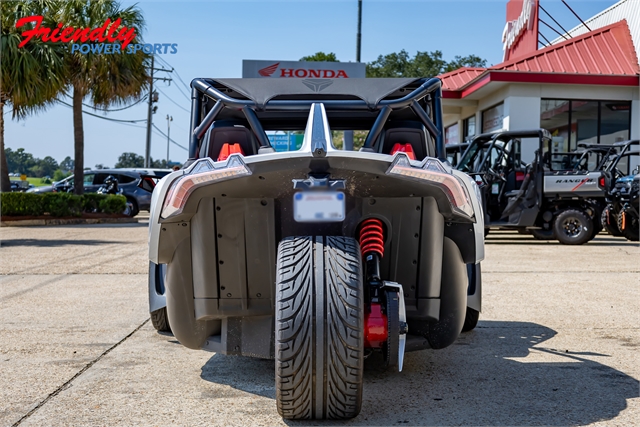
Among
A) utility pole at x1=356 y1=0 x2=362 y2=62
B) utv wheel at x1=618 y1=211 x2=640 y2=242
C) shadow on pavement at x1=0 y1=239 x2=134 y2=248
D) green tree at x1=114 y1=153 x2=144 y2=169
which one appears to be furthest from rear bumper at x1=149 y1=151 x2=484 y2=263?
green tree at x1=114 y1=153 x2=144 y2=169

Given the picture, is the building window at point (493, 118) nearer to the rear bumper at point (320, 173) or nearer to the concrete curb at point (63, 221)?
the concrete curb at point (63, 221)

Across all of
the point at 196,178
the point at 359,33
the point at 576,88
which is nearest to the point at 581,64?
the point at 576,88

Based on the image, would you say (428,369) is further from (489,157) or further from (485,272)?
(489,157)

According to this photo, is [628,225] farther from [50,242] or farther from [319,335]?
[319,335]

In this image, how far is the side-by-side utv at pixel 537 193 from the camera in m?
12.8

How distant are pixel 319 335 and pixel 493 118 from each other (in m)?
18.9

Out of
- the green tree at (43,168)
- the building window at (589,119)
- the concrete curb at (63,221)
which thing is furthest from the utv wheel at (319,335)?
the green tree at (43,168)

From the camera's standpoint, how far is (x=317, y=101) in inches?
184

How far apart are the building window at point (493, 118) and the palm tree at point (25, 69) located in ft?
40.6

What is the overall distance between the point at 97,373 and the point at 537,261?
293 inches

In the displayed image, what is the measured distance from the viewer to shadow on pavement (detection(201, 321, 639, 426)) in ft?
10.9

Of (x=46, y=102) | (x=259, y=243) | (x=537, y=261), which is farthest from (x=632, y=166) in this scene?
(x=259, y=243)

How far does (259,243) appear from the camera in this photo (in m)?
3.55

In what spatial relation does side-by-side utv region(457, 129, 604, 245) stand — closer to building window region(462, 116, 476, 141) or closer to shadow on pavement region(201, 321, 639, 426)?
shadow on pavement region(201, 321, 639, 426)
